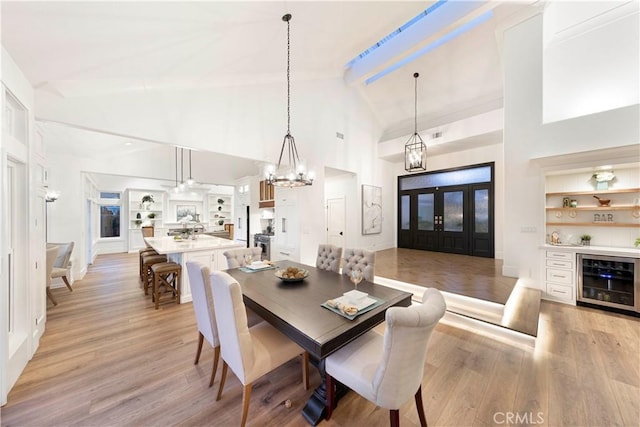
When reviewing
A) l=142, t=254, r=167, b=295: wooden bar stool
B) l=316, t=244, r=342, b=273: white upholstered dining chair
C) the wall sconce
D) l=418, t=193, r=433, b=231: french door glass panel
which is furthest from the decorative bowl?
l=418, t=193, r=433, b=231: french door glass panel

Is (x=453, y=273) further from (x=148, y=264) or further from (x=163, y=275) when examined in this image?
(x=148, y=264)

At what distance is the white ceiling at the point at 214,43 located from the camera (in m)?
1.89

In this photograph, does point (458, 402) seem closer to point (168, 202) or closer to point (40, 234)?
point (40, 234)

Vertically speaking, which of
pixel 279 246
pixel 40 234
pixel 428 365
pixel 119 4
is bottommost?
pixel 428 365

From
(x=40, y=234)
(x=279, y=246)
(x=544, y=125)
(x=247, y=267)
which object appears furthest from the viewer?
(x=279, y=246)

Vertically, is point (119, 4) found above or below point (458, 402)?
above

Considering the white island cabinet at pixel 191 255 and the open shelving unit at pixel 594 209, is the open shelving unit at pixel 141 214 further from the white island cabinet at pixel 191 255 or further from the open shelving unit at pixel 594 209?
the open shelving unit at pixel 594 209

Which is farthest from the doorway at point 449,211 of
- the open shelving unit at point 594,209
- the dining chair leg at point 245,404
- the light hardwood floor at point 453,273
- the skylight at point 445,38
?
the dining chair leg at point 245,404

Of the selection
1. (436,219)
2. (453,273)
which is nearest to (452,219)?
(436,219)

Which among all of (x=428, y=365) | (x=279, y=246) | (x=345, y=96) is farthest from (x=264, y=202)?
(x=428, y=365)

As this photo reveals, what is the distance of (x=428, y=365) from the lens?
7.38 feet

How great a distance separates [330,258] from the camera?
3174 millimetres

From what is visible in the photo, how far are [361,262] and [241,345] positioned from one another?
1.64 m

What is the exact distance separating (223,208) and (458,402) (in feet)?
35.1
